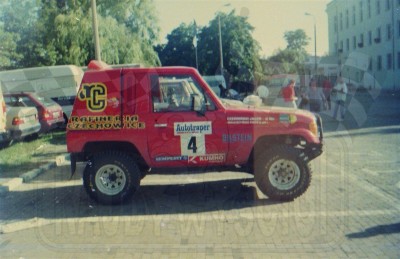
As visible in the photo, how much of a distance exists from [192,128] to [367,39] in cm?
5189

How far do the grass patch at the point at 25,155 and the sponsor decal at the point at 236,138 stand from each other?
4789 mm

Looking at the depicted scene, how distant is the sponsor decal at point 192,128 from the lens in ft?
21.7

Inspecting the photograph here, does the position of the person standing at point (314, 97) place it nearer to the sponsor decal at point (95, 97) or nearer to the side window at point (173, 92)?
the side window at point (173, 92)

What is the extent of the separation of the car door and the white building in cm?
4041

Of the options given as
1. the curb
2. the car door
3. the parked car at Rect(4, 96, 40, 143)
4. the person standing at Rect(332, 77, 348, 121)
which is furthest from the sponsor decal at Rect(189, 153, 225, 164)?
the person standing at Rect(332, 77, 348, 121)

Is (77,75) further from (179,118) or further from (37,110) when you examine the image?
(179,118)

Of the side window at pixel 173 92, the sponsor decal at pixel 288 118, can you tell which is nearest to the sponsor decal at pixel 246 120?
the sponsor decal at pixel 288 118

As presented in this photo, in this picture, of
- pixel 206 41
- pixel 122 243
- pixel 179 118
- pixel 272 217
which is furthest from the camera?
pixel 206 41

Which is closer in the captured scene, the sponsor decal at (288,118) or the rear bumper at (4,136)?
the sponsor decal at (288,118)

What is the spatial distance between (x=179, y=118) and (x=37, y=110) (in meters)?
9.13

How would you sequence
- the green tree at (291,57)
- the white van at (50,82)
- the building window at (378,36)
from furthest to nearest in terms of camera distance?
the green tree at (291,57), the building window at (378,36), the white van at (50,82)

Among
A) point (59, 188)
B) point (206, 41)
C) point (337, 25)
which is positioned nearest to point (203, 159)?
point (59, 188)

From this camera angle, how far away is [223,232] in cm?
545

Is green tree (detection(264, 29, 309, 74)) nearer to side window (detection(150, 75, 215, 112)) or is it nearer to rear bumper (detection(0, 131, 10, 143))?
rear bumper (detection(0, 131, 10, 143))
